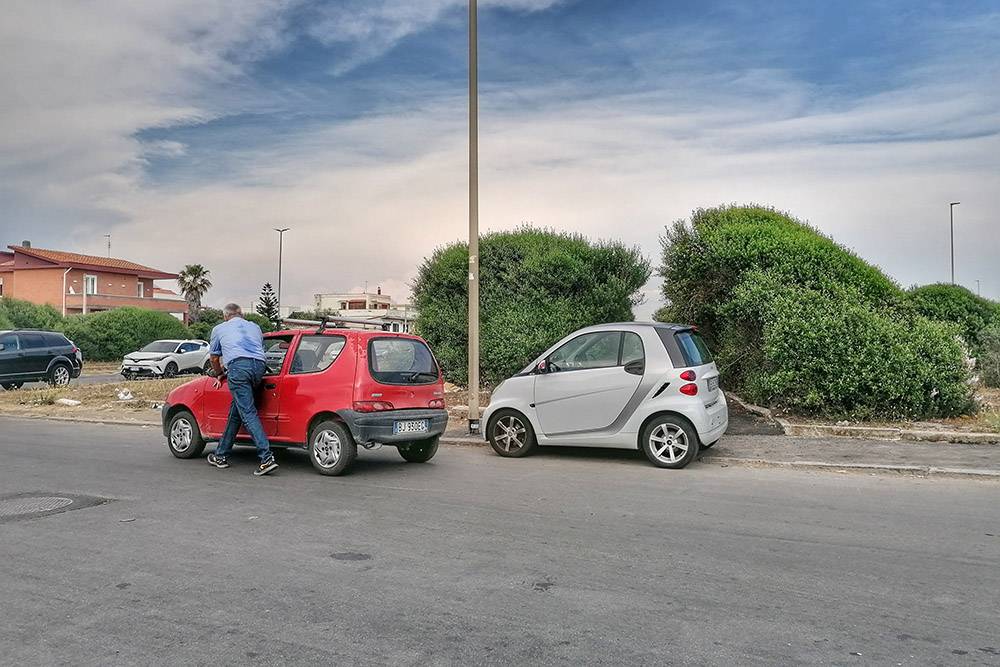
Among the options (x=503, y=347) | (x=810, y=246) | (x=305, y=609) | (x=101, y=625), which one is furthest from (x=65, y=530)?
(x=810, y=246)

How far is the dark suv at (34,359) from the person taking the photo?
23.2 meters

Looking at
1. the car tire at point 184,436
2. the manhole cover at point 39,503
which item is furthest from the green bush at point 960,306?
the manhole cover at point 39,503

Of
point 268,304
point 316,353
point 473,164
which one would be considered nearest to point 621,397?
point 316,353

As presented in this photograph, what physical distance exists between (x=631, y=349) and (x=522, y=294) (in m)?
6.09

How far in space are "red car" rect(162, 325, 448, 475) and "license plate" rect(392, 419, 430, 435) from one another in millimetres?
11

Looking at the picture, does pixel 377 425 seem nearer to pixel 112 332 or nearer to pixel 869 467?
pixel 869 467

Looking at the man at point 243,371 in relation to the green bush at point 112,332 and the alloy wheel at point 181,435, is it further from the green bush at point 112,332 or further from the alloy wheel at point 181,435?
the green bush at point 112,332

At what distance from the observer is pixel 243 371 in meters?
9.15

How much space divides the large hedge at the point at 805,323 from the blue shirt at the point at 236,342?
7.58 meters

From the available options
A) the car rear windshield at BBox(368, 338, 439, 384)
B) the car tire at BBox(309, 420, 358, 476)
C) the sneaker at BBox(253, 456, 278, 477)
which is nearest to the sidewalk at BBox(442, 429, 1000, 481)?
the car rear windshield at BBox(368, 338, 439, 384)

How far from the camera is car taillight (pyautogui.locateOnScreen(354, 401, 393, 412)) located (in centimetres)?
884

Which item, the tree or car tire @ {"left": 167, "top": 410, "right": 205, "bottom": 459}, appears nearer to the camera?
car tire @ {"left": 167, "top": 410, "right": 205, "bottom": 459}

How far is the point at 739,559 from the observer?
18.5 feet

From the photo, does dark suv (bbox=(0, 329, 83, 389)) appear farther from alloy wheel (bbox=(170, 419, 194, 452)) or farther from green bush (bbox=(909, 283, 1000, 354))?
green bush (bbox=(909, 283, 1000, 354))
